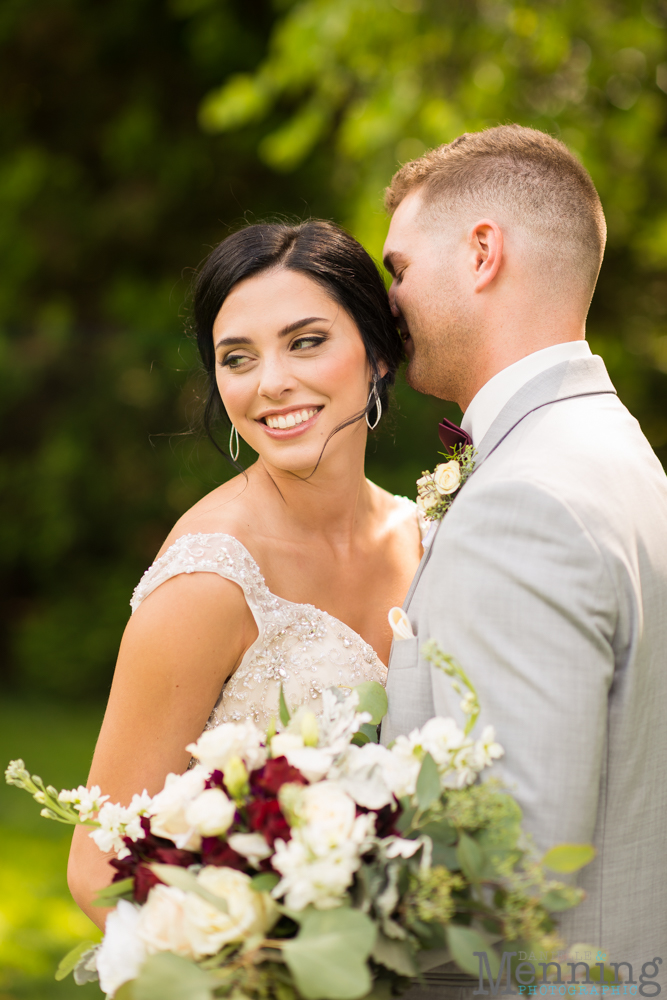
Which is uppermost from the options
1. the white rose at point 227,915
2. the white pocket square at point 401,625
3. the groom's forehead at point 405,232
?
the groom's forehead at point 405,232

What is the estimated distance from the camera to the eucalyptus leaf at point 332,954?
4.45 feet

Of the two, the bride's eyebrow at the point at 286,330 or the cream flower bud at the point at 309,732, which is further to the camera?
the bride's eyebrow at the point at 286,330

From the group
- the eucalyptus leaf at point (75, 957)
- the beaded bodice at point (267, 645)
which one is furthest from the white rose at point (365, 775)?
the beaded bodice at point (267, 645)

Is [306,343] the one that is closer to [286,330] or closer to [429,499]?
[286,330]

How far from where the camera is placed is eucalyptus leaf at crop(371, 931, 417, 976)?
1.49 m

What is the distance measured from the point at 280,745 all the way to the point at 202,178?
367 inches

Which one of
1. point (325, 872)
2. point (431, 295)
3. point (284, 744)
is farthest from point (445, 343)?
point (325, 872)

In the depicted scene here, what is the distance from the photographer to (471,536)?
1.79 metres

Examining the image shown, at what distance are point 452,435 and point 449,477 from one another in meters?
0.21

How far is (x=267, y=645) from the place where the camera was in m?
2.60

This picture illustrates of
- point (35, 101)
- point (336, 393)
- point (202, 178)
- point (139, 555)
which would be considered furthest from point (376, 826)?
point (35, 101)

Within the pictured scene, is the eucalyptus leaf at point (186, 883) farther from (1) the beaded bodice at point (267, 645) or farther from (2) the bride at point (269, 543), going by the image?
(1) the beaded bodice at point (267, 645)

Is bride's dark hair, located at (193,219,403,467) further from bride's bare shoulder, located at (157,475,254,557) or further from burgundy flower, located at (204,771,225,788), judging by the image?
burgundy flower, located at (204,771,225,788)

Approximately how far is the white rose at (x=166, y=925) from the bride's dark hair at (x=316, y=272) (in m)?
1.53
